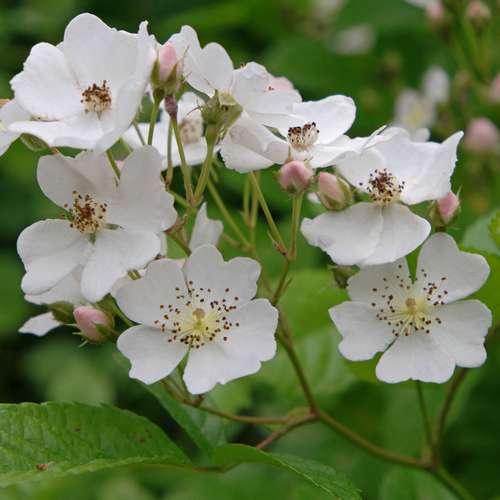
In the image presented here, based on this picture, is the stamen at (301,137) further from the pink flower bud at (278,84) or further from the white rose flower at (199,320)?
the white rose flower at (199,320)

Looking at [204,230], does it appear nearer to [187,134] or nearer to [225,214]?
[225,214]

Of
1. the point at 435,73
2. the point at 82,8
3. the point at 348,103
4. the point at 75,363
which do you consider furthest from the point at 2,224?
the point at 348,103

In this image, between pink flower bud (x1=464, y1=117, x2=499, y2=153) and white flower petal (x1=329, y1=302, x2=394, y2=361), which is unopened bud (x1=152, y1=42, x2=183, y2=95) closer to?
white flower petal (x1=329, y1=302, x2=394, y2=361)

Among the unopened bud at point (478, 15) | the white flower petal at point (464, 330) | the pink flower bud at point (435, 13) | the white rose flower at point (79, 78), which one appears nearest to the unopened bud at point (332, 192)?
the white flower petal at point (464, 330)

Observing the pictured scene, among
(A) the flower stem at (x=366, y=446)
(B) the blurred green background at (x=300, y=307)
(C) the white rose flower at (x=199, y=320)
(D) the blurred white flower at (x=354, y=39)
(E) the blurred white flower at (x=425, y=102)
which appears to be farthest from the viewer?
(D) the blurred white flower at (x=354, y=39)

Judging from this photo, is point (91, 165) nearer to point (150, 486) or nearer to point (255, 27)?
point (150, 486)

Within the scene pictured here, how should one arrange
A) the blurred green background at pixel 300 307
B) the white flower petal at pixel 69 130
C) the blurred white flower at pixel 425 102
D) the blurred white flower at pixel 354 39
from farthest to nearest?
the blurred white flower at pixel 354 39 < the blurred white flower at pixel 425 102 < the blurred green background at pixel 300 307 < the white flower petal at pixel 69 130

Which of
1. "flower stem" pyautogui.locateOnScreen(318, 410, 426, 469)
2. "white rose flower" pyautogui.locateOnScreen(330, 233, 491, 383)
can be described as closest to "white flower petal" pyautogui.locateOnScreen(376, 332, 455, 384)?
"white rose flower" pyautogui.locateOnScreen(330, 233, 491, 383)
